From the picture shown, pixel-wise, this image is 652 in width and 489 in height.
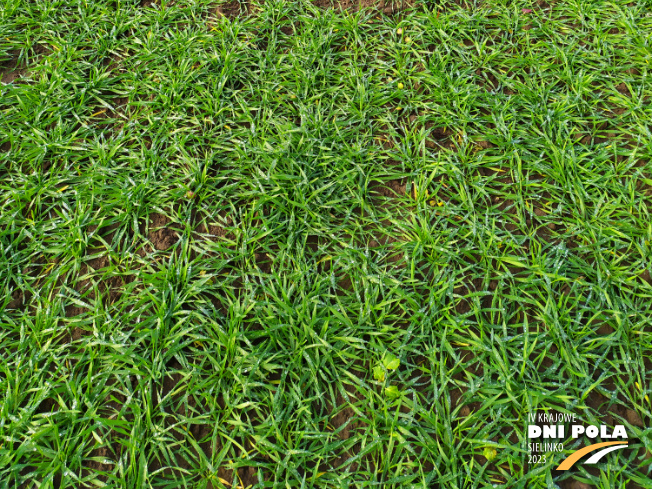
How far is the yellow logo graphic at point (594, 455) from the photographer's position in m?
1.62

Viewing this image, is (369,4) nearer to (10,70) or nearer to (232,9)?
(232,9)

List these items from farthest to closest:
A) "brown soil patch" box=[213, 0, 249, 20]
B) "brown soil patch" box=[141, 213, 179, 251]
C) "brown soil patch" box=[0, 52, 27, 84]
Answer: "brown soil patch" box=[213, 0, 249, 20], "brown soil patch" box=[0, 52, 27, 84], "brown soil patch" box=[141, 213, 179, 251]

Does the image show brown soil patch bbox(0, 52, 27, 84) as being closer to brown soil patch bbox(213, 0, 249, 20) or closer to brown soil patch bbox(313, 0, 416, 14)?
brown soil patch bbox(213, 0, 249, 20)

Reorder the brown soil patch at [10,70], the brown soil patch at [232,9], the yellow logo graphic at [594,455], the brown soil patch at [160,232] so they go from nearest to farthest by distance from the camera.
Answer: the yellow logo graphic at [594,455]
the brown soil patch at [160,232]
the brown soil patch at [10,70]
the brown soil patch at [232,9]

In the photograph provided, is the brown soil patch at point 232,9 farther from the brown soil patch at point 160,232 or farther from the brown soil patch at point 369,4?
the brown soil patch at point 160,232

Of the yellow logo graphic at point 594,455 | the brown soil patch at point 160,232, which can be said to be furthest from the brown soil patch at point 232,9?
the yellow logo graphic at point 594,455

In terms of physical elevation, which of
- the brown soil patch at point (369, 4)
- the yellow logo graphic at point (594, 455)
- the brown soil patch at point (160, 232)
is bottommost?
the yellow logo graphic at point (594, 455)

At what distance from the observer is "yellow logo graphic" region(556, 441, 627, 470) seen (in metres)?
1.62

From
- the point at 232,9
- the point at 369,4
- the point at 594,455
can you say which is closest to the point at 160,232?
the point at 232,9

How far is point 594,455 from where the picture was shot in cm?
164

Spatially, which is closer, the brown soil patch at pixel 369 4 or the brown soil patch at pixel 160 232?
the brown soil patch at pixel 160 232

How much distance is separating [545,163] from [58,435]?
2.57 metres

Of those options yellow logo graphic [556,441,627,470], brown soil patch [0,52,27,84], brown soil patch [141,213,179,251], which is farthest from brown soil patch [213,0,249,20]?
yellow logo graphic [556,441,627,470]

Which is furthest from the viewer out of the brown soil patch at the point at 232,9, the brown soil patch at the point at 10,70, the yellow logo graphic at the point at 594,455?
the brown soil patch at the point at 232,9
